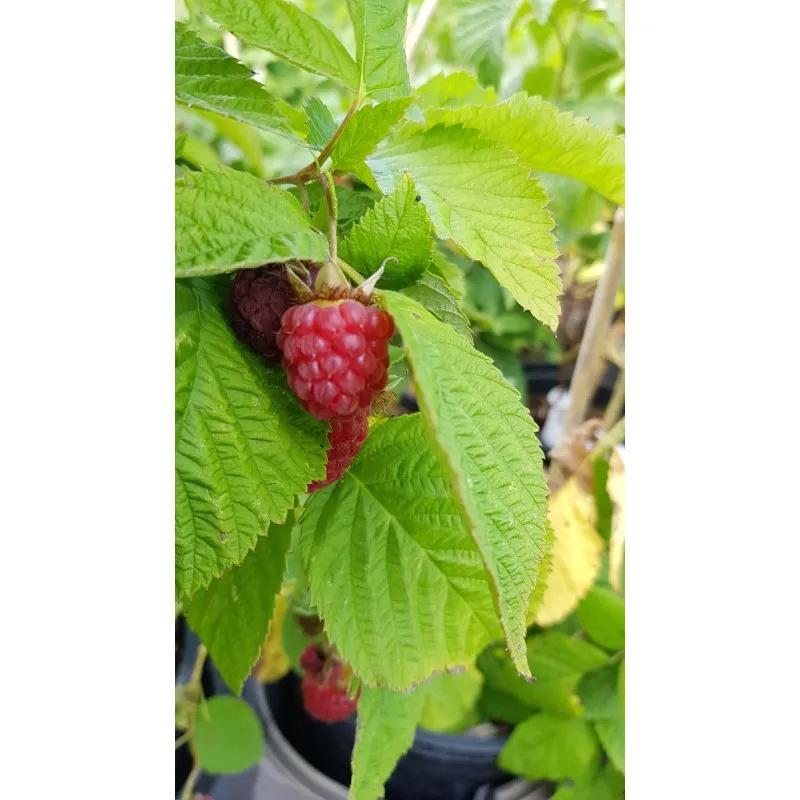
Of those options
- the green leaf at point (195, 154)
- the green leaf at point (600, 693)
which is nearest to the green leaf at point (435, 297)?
the green leaf at point (195, 154)

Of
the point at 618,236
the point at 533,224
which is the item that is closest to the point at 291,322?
the point at 533,224

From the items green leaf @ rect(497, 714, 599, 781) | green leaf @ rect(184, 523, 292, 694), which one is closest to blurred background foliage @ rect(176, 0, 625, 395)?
green leaf @ rect(184, 523, 292, 694)

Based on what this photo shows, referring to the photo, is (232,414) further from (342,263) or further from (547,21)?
(547,21)

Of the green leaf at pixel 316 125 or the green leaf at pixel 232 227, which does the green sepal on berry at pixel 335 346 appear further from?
the green leaf at pixel 316 125

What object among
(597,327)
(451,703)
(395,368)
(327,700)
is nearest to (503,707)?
(451,703)

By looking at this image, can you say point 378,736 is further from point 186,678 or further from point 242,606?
point 186,678
